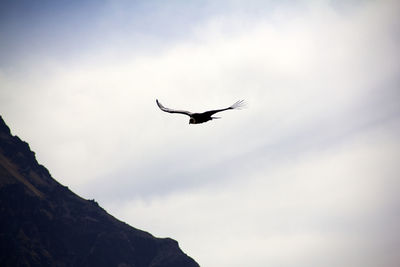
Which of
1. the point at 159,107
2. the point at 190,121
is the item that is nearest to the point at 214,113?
the point at 190,121

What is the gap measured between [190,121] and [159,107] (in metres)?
4.91

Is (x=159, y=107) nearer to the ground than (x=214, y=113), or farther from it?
farther from it

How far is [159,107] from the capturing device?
37.8 metres

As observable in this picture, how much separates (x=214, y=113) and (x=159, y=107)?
6993 millimetres

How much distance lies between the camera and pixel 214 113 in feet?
107

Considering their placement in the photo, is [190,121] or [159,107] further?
[159,107]

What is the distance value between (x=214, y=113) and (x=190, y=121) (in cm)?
238

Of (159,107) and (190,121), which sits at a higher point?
(159,107)

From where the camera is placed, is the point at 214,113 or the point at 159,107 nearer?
the point at 214,113

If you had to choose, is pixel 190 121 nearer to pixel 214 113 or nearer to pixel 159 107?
pixel 214 113

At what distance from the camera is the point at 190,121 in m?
34.0
